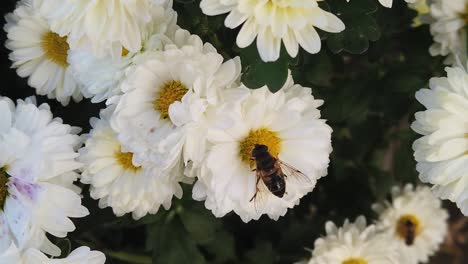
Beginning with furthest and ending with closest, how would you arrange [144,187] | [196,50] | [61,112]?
[61,112], [144,187], [196,50]

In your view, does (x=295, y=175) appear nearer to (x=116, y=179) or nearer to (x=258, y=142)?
(x=258, y=142)

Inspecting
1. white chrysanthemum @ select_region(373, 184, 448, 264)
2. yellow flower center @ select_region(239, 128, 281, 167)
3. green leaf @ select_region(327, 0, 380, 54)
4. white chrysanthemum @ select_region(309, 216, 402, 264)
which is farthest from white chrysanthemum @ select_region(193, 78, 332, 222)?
white chrysanthemum @ select_region(373, 184, 448, 264)

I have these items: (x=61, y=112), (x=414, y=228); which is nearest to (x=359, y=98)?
(x=414, y=228)

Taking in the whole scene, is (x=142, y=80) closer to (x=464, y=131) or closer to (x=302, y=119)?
(x=302, y=119)

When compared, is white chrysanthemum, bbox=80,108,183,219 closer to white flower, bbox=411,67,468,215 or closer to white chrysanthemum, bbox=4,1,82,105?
white chrysanthemum, bbox=4,1,82,105

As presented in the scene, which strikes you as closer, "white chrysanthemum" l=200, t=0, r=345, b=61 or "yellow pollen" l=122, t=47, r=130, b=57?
"white chrysanthemum" l=200, t=0, r=345, b=61
